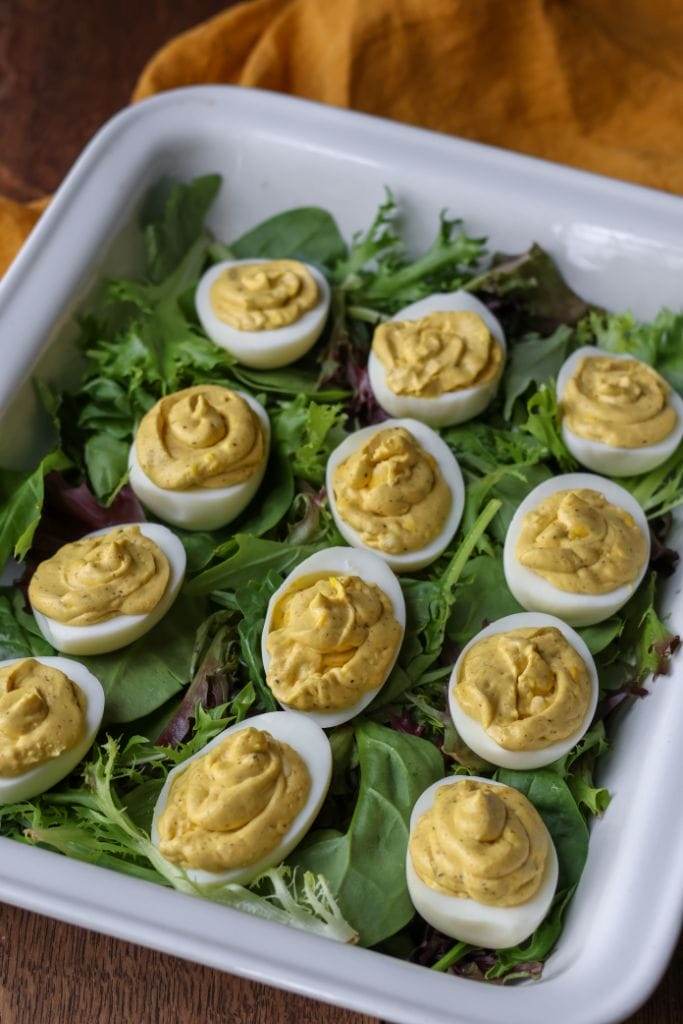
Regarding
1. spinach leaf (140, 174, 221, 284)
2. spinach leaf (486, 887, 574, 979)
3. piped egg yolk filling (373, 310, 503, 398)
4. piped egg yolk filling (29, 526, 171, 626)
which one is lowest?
spinach leaf (486, 887, 574, 979)

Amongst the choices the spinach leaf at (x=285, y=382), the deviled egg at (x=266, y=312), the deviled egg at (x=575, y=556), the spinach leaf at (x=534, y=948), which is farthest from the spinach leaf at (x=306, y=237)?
the spinach leaf at (x=534, y=948)

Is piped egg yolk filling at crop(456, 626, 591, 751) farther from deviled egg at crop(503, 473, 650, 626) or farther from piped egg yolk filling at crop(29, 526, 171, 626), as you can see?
piped egg yolk filling at crop(29, 526, 171, 626)

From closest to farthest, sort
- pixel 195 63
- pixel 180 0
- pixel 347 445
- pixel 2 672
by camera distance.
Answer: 1. pixel 2 672
2. pixel 347 445
3. pixel 195 63
4. pixel 180 0

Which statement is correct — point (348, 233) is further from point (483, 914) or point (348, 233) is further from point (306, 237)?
point (483, 914)

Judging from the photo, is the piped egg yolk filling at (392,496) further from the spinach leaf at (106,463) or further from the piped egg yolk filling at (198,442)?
the spinach leaf at (106,463)

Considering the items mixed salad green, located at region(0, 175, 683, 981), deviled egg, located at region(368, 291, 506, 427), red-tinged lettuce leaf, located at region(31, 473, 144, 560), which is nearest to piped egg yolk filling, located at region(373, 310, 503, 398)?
deviled egg, located at region(368, 291, 506, 427)

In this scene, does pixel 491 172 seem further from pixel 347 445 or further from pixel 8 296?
pixel 8 296

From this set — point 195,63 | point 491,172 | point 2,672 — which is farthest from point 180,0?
point 2,672

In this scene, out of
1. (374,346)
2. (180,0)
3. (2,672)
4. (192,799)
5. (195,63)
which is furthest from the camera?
(180,0)
